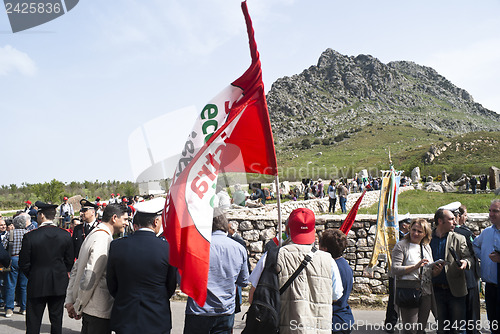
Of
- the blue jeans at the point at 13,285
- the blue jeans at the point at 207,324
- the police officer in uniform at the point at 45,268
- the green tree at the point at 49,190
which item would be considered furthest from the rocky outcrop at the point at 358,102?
the blue jeans at the point at 207,324

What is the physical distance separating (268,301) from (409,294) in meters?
2.36

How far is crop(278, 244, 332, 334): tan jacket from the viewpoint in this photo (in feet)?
10.2

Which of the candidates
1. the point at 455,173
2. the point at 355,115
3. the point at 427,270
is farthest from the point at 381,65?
the point at 427,270

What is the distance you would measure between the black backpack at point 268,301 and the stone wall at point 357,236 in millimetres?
5255

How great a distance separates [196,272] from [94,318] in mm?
1166

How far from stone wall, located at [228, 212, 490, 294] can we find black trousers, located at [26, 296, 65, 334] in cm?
411

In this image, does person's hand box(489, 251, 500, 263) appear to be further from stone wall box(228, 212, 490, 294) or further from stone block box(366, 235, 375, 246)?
stone block box(366, 235, 375, 246)

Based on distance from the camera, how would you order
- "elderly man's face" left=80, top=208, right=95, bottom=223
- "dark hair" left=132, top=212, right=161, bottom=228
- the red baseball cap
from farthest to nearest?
"elderly man's face" left=80, top=208, right=95, bottom=223, "dark hair" left=132, top=212, right=161, bottom=228, the red baseball cap

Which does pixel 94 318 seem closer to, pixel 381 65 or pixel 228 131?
pixel 228 131

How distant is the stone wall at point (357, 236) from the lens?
8.01 m

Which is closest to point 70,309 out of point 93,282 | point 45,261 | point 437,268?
point 93,282

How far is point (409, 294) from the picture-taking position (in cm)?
459

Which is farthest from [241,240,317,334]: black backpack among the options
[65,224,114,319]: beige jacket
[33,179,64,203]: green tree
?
[33,179,64,203]: green tree

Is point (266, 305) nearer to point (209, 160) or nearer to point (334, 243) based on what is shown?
point (334, 243)
